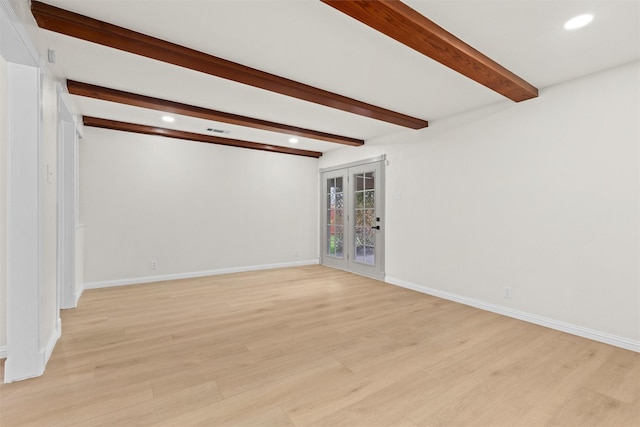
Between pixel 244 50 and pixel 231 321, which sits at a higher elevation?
pixel 244 50

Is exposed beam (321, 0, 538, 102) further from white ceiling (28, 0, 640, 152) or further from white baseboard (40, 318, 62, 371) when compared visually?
white baseboard (40, 318, 62, 371)

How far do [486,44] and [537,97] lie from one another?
4.35ft

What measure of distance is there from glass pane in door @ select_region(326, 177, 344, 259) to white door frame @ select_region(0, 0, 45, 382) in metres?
4.68

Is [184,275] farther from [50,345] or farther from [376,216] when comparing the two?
[376,216]

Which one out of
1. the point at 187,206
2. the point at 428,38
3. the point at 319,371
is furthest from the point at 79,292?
the point at 428,38

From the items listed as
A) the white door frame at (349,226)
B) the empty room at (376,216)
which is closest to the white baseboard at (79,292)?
the empty room at (376,216)

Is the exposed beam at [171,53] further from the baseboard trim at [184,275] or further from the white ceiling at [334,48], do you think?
the baseboard trim at [184,275]

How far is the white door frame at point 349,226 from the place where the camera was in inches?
202

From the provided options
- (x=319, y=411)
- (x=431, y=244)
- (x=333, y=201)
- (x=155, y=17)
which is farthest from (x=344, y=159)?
(x=319, y=411)

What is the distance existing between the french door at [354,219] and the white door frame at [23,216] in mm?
4308

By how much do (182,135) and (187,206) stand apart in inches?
47.4

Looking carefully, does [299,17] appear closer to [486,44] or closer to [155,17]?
[155,17]

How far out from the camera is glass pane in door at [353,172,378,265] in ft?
17.5

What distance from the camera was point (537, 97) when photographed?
10.4 feet
